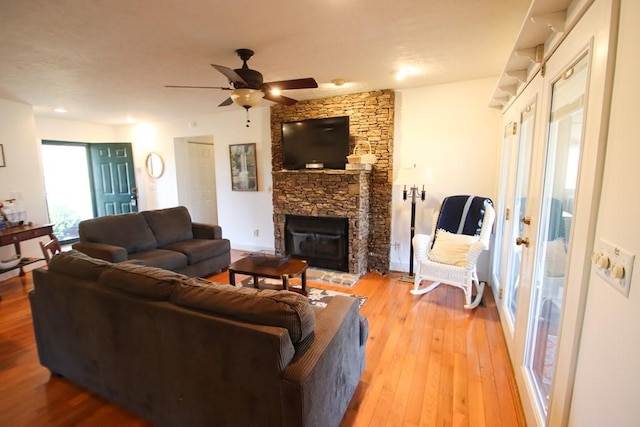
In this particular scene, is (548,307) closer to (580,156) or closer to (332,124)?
(580,156)

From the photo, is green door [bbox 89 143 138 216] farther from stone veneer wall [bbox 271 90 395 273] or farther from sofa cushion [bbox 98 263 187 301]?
sofa cushion [bbox 98 263 187 301]

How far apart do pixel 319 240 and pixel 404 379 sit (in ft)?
7.79

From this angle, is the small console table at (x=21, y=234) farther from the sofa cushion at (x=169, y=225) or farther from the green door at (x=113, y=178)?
the green door at (x=113, y=178)

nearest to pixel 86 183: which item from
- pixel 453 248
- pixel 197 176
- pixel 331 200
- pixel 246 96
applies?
pixel 197 176

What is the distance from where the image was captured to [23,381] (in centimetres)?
201

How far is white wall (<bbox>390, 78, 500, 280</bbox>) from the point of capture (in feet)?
11.3

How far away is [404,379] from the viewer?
6.63 ft

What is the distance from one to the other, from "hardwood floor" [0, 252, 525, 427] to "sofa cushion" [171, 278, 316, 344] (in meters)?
0.85

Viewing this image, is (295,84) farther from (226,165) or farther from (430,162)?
(226,165)

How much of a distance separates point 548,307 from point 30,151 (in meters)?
6.16

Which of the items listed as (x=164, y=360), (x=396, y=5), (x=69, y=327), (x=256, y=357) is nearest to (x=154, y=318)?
(x=164, y=360)

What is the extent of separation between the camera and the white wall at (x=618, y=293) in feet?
2.51

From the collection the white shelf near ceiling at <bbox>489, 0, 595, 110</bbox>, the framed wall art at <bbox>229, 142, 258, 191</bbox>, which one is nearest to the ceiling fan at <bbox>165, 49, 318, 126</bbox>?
the white shelf near ceiling at <bbox>489, 0, 595, 110</bbox>

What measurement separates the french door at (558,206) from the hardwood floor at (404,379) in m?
0.19
